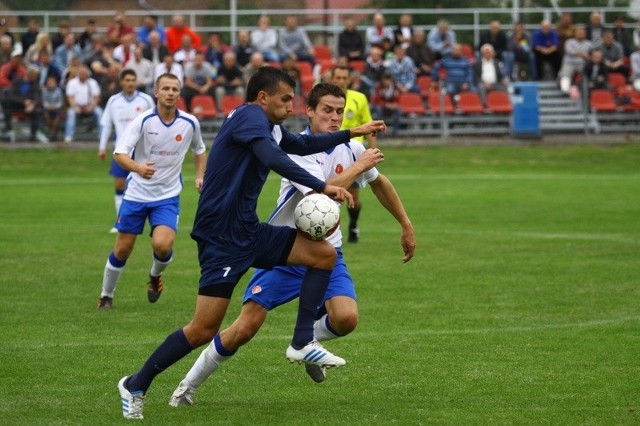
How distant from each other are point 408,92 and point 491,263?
15.0 metres

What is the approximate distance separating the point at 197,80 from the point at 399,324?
18496 mm

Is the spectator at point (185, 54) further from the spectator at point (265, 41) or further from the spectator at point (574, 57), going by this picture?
the spectator at point (574, 57)

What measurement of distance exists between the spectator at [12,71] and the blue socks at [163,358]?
845 inches

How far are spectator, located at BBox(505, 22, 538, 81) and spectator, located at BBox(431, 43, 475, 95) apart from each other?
1.49 m

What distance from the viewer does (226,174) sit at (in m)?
6.79

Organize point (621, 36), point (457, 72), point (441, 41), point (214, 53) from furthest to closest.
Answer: point (621, 36)
point (441, 41)
point (457, 72)
point (214, 53)

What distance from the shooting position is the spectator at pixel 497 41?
29859 mm

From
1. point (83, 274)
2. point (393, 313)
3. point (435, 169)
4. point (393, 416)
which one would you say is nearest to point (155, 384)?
point (393, 416)

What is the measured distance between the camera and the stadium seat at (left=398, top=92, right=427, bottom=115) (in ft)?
93.0

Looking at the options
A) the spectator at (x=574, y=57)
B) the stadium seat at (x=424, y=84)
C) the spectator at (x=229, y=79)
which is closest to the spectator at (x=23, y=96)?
the spectator at (x=229, y=79)

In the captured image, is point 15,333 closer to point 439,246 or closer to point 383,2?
point 439,246

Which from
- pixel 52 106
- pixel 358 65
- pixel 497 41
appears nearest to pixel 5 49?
pixel 52 106

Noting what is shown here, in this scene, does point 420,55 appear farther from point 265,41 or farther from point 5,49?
point 5,49

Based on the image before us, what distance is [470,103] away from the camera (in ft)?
94.8
